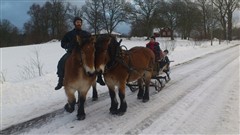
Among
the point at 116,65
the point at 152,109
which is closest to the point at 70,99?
the point at 116,65

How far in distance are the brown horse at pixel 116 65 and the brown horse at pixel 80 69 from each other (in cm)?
31

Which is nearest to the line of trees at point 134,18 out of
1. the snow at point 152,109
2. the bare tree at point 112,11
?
the bare tree at point 112,11

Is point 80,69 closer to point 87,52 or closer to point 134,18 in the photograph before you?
point 87,52

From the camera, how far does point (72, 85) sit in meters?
6.59

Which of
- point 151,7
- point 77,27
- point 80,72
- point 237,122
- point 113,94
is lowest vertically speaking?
point 237,122

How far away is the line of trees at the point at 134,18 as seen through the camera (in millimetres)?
61344

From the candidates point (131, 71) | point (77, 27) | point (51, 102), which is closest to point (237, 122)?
point (131, 71)

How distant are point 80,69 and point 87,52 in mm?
465

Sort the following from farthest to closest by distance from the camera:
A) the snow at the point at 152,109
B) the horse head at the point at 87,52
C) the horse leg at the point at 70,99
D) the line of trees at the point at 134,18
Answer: the line of trees at the point at 134,18
the horse leg at the point at 70,99
the snow at the point at 152,109
the horse head at the point at 87,52

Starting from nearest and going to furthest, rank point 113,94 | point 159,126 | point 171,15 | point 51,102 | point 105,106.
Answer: point 159,126 → point 113,94 → point 105,106 → point 51,102 → point 171,15

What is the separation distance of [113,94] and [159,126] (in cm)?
143

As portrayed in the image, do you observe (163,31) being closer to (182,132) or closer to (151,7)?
(151,7)

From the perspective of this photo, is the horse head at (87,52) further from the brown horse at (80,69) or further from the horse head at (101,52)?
the horse head at (101,52)

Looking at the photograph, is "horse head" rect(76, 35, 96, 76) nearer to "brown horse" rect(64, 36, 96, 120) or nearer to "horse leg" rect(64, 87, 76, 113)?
"brown horse" rect(64, 36, 96, 120)
